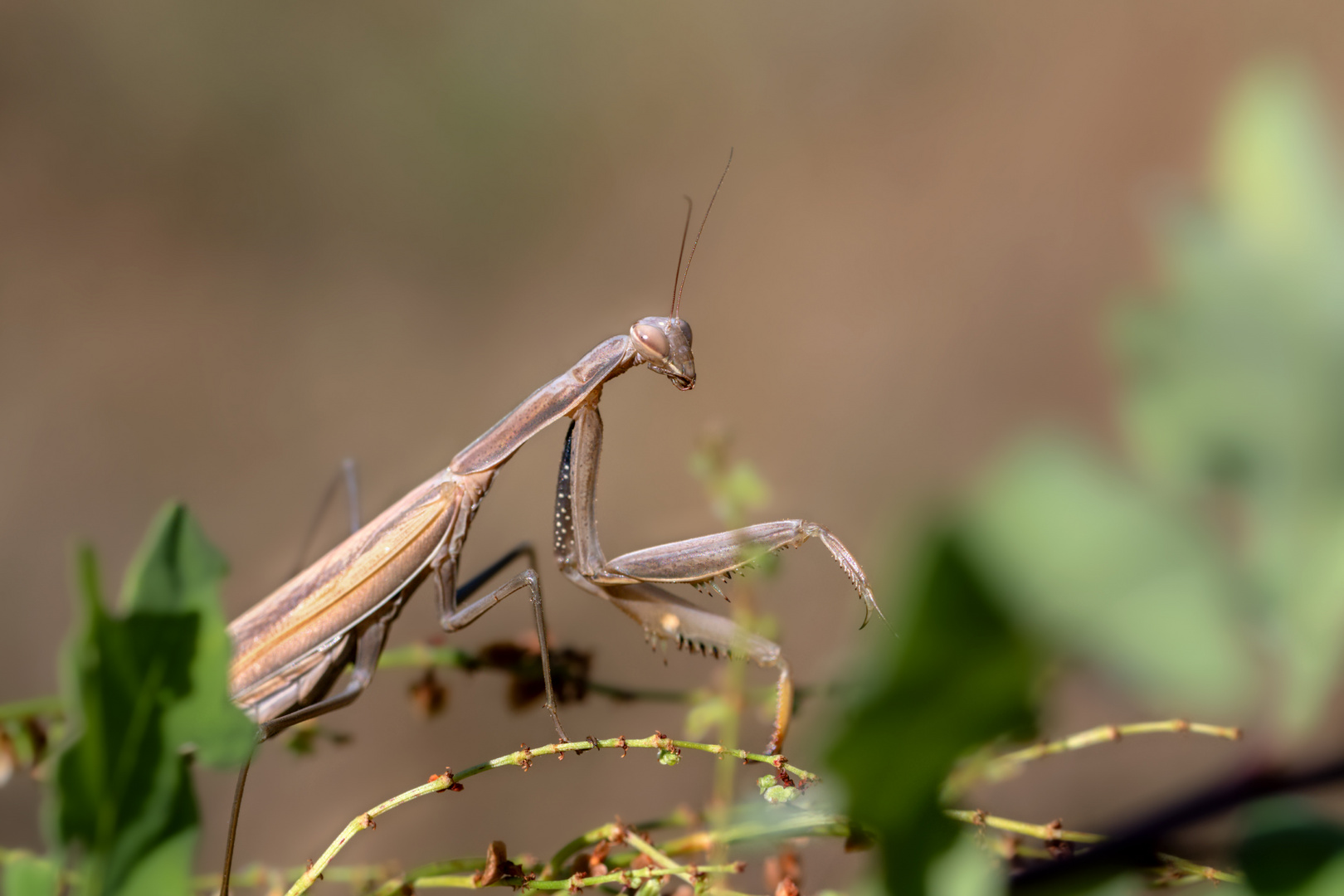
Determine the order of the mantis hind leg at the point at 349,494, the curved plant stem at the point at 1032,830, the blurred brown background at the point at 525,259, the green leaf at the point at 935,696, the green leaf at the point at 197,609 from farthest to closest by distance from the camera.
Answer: the blurred brown background at the point at 525,259 → the mantis hind leg at the point at 349,494 → the curved plant stem at the point at 1032,830 → the green leaf at the point at 197,609 → the green leaf at the point at 935,696

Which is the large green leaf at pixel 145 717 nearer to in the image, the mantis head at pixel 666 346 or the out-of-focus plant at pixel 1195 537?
the out-of-focus plant at pixel 1195 537

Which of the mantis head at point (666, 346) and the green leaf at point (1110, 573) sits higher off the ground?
the mantis head at point (666, 346)

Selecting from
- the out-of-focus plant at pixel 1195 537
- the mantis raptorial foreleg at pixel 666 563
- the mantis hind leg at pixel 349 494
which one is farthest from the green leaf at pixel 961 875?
the mantis hind leg at pixel 349 494

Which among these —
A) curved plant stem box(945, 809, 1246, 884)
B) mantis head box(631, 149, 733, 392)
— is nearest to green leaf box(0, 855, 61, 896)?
curved plant stem box(945, 809, 1246, 884)

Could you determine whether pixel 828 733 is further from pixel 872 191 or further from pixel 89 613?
pixel 872 191

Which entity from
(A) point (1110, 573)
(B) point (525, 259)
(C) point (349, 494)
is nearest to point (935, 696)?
(A) point (1110, 573)

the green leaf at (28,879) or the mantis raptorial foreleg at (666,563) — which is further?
the mantis raptorial foreleg at (666,563)

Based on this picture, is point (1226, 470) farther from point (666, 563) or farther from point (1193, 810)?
point (666, 563)
